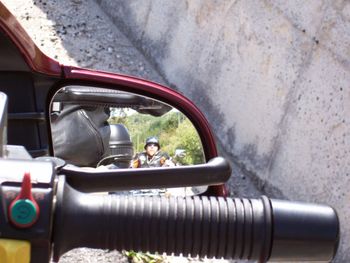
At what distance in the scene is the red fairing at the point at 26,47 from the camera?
1.63m

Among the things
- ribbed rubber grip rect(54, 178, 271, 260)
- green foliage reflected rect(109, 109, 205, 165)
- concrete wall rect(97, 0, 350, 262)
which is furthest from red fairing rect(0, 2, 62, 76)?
concrete wall rect(97, 0, 350, 262)

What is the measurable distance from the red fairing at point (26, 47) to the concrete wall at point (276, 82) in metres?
2.74

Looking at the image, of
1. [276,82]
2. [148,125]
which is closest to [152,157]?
[148,125]

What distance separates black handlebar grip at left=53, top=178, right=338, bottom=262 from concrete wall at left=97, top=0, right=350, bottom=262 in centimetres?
342

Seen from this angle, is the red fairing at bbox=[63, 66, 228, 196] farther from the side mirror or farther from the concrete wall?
the concrete wall

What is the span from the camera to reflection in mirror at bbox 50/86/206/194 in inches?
66.9

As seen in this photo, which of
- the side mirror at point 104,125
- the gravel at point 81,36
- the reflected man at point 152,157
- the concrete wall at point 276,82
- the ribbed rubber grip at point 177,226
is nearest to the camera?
the ribbed rubber grip at point 177,226

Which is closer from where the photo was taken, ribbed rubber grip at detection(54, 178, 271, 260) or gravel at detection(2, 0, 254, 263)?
ribbed rubber grip at detection(54, 178, 271, 260)

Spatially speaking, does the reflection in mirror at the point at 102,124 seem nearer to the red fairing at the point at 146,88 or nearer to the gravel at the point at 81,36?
the red fairing at the point at 146,88

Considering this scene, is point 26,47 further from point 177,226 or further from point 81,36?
point 81,36

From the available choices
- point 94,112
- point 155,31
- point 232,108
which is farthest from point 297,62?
point 94,112

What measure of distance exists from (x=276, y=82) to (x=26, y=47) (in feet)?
11.3

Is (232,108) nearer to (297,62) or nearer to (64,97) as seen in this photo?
(297,62)

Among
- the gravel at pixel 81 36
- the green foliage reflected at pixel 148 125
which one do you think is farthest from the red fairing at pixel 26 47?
the gravel at pixel 81 36
